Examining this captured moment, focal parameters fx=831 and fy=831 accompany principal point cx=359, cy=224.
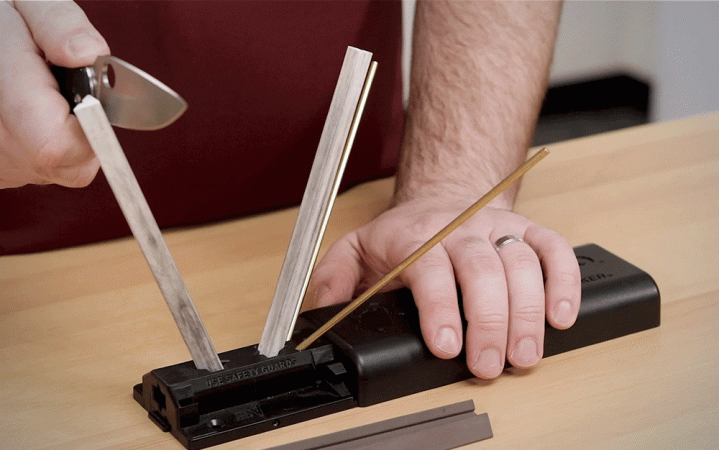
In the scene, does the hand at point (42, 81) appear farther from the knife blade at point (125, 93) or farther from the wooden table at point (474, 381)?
the wooden table at point (474, 381)

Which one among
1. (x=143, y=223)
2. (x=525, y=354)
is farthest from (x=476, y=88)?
(x=143, y=223)

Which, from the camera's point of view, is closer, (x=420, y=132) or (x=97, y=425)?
(x=97, y=425)

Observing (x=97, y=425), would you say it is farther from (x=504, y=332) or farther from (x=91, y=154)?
(x=504, y=332)

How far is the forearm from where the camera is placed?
97 cm

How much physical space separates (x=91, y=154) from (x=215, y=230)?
1.44ft

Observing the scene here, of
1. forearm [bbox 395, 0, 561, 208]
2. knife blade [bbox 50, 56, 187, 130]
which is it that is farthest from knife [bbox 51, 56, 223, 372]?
forearm [bbox 395, 0, 561, 208]

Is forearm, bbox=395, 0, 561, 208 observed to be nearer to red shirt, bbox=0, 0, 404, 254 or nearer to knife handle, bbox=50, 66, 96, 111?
red shirt, bbox=0, 0, 404, 254

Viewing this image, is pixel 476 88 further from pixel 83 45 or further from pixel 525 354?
pixel 83 45

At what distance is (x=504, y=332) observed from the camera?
0.67 m

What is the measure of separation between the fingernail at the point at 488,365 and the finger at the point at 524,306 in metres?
0.01

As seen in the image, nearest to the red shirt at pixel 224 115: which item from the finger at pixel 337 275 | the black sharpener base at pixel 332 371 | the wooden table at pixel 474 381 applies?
the wooden table at pixel 474 381

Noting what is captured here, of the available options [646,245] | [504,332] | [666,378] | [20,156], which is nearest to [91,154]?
[20,156]

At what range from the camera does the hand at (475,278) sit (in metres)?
0.66

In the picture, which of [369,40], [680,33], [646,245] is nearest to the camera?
[646,245]
